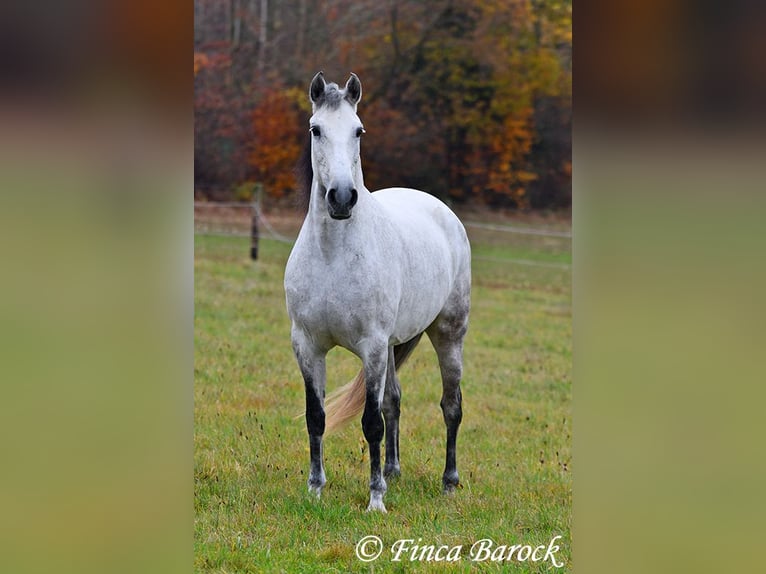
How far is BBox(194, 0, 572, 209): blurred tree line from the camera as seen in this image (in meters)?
18.8

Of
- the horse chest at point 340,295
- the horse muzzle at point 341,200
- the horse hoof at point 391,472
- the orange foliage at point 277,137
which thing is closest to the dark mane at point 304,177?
the horse chest at point 340,295

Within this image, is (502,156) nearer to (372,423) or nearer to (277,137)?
(277,137)

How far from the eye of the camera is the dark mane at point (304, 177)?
434 cm

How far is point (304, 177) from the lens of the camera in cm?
438

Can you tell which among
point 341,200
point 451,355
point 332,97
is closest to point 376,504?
point 451,355

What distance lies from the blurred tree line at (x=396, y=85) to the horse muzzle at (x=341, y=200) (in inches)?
570

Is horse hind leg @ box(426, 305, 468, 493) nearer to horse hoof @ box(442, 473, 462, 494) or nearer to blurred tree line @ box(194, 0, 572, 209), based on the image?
horse hoof @ box(442, 473, 462, 494)

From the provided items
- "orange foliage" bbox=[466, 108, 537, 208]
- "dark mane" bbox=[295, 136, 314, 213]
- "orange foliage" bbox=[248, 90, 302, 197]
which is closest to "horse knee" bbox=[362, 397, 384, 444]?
"dark mane" bbox=[295, 136, 314, 213]

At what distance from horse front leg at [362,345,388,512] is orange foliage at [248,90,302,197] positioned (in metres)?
14.2

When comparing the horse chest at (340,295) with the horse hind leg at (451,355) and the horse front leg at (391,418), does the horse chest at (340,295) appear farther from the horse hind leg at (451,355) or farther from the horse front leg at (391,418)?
the horse hind leg at (451,355)
